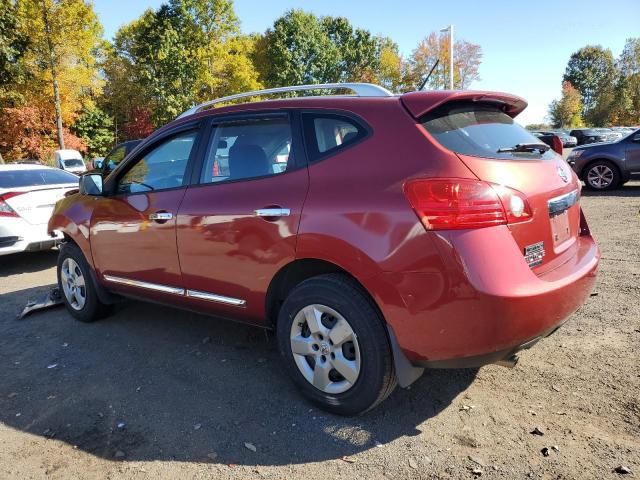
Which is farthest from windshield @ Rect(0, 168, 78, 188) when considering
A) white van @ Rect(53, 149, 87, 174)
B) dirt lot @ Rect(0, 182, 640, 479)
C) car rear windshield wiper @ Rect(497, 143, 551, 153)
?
white van @ Rect(53, 149, 87, 174)

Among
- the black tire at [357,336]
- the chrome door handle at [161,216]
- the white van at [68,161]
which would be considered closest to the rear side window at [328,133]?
the black tire at [357,336]

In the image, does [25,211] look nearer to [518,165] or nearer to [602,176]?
[518,165]

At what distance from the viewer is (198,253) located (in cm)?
345

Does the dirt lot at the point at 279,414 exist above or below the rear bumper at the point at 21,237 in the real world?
below

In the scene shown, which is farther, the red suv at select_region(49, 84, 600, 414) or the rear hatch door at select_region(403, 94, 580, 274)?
the rear hatch door at select_region(403, 94, 580, 274)

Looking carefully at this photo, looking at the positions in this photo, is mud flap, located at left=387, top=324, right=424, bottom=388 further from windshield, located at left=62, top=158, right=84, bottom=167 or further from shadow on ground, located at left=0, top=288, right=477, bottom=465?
windshield, located at left=62, top=158, right=84, bottom=167

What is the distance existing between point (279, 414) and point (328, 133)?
167 cm

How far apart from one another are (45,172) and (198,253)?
19.1 ft

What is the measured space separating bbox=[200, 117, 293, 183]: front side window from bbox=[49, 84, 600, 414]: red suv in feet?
0.03

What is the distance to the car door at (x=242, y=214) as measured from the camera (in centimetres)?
297

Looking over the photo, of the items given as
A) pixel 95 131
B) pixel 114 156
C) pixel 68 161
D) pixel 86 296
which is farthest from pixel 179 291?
pixel 95 131

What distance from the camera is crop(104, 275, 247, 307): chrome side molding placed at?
→ 11.0ft

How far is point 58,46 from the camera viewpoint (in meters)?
28.0

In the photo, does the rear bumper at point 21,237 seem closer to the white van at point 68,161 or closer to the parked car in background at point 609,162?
the parked car in background at point 609,162
